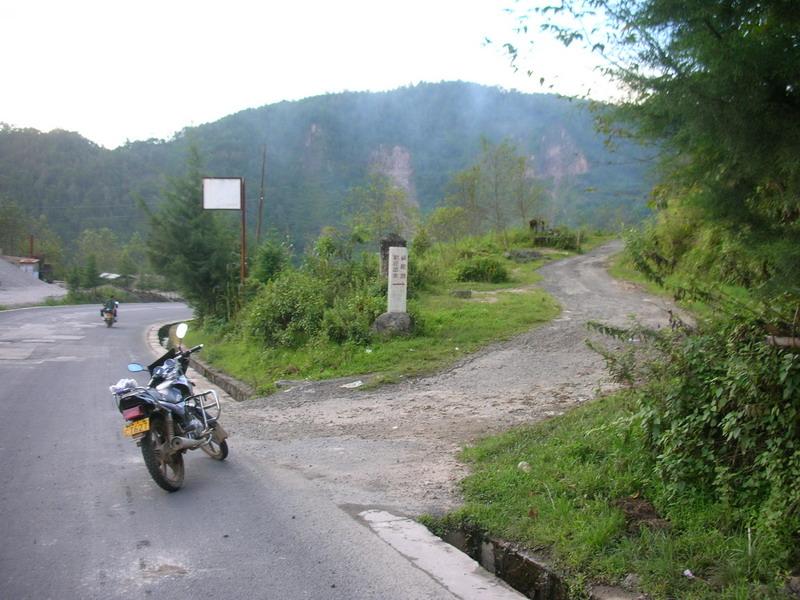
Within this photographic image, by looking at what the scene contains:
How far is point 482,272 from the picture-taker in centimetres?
2214

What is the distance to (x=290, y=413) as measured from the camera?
943 cm

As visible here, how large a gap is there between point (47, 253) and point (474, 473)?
81048mm

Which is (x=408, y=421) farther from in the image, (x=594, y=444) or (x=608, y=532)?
(x=608, y=532)

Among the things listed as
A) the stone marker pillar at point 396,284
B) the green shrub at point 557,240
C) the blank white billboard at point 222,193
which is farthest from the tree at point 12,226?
the stone marker pillar at point 396,284

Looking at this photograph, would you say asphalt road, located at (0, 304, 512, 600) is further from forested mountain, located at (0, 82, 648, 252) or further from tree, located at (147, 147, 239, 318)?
forested mountain, located at (0, 82, 648, 252)

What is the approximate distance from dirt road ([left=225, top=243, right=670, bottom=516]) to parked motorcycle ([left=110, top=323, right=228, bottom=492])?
874 millimetres

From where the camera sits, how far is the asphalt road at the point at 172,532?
13.4 ft

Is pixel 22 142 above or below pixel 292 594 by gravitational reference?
above

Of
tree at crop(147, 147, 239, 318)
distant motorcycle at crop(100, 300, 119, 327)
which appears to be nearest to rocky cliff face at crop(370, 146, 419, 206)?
distant motorcycle at crop(100, 300, 119, 327)

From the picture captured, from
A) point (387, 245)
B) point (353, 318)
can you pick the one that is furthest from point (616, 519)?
point (387, 245)

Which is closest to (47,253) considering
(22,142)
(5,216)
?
(5,216)

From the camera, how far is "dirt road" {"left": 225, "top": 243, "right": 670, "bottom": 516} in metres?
6.12

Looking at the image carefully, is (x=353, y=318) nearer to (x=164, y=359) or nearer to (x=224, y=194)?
(x=164, y=359)

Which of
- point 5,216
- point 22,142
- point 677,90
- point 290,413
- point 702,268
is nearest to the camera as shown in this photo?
point 677,90
